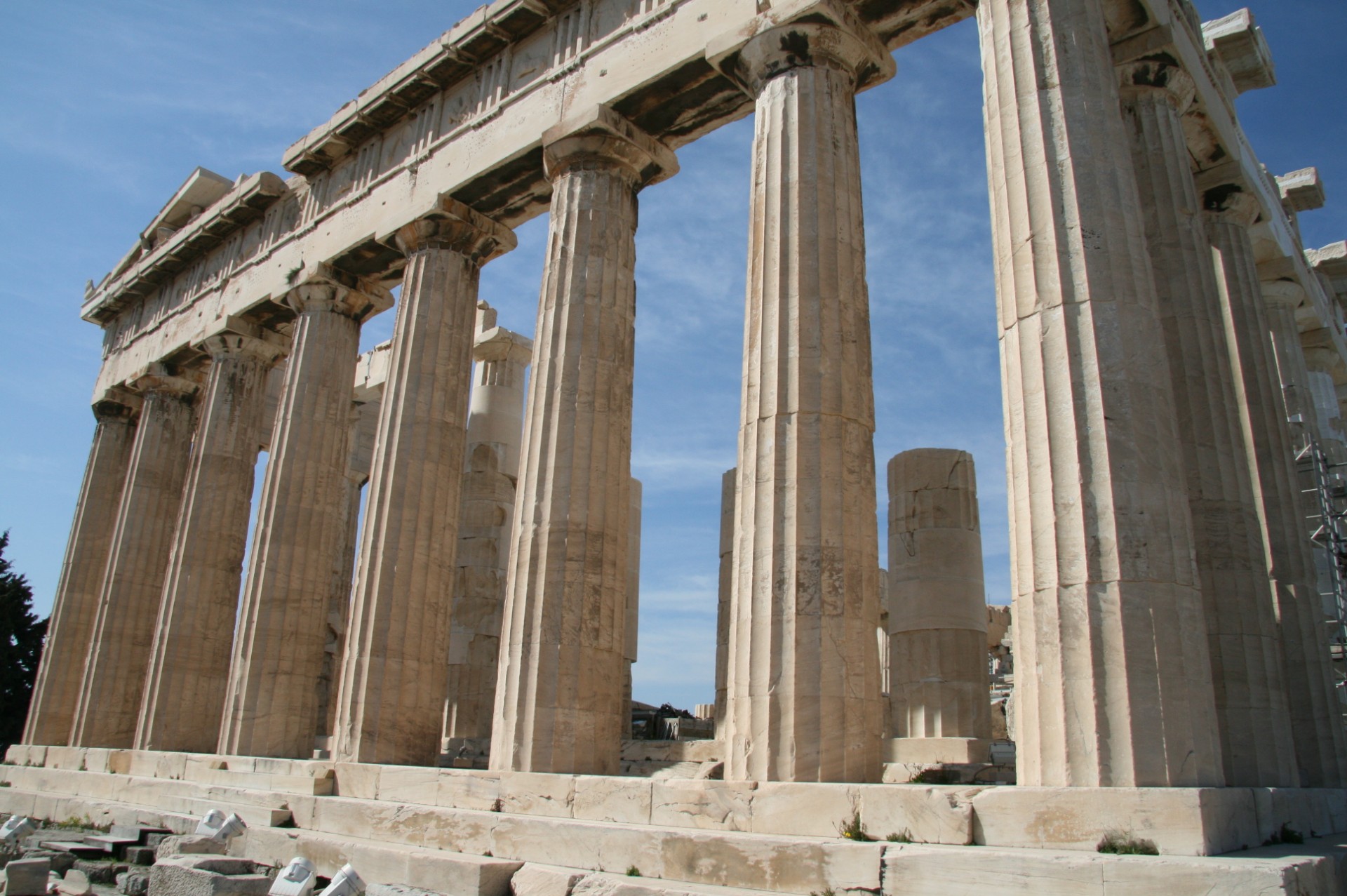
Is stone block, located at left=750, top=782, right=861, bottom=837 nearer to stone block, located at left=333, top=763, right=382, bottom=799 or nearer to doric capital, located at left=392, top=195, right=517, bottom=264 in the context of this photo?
stone block, located at left=333, top=763, right=382, bottom=799

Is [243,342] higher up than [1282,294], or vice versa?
[1282,294]

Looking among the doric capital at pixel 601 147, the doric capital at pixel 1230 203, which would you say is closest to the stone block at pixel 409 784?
the doric capital at pixel 601 147

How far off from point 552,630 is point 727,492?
867 cm

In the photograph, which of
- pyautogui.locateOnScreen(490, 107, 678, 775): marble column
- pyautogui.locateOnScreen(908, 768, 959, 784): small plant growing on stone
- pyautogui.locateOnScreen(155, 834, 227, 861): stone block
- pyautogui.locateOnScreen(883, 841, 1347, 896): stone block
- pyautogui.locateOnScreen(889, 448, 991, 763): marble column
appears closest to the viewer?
pyautogui.locateOnScreen(883, 841, 1347, 896): stone block

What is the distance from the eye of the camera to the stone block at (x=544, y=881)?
1012 centimetres

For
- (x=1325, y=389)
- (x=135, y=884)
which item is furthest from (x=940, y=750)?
(x=1325, y=389)

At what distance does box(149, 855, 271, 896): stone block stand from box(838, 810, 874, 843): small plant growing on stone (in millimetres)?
6001

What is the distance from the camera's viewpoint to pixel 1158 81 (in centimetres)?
1433

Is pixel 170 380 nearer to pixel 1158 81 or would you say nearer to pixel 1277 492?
pixel 1158 81

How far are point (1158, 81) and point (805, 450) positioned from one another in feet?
26.0

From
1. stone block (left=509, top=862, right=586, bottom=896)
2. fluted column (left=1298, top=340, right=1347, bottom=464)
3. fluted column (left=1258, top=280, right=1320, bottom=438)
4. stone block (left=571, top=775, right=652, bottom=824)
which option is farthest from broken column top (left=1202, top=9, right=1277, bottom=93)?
stone block (left=509, top=862, right=586, bottom=896)

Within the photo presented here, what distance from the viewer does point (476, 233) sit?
1997cm

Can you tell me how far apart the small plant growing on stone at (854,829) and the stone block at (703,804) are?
1187 mm

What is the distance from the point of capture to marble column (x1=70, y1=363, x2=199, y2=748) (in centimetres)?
2520
